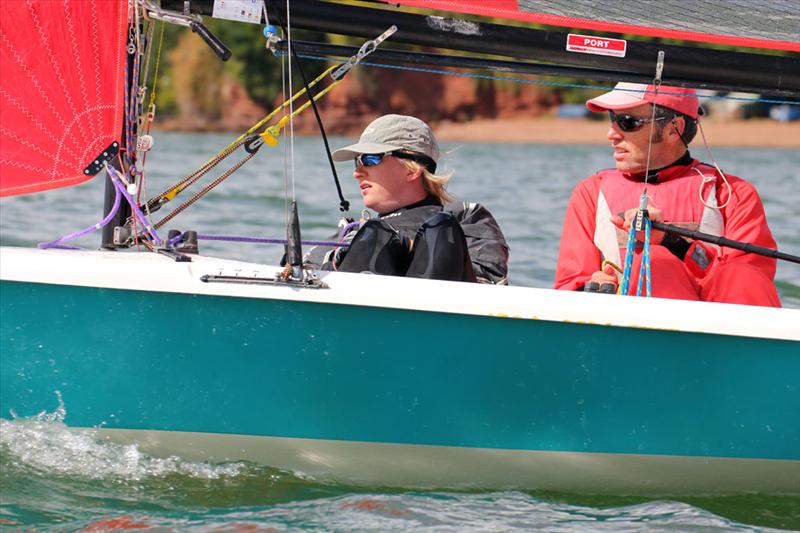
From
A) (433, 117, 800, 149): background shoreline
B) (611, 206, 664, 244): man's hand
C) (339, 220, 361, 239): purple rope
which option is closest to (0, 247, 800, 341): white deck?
(611, 206, 664, 244): man's hand

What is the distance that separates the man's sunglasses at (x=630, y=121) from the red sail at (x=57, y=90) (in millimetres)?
1441

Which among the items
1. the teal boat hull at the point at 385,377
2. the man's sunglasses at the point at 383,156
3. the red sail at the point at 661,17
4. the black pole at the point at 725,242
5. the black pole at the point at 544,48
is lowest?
the teal boat hull at the point at 385,377

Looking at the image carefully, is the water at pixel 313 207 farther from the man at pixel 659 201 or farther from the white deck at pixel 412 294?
A: the white deck at pixel 412 294

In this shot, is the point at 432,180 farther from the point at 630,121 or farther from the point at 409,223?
the point at 630,121

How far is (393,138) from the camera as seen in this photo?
3.40m

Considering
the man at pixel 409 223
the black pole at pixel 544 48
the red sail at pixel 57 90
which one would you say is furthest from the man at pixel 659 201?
the red sail at pixel 57 90

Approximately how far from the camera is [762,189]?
608 inches

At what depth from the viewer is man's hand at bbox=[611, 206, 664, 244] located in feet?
11.1

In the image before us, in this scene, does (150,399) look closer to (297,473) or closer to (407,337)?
(297,473)

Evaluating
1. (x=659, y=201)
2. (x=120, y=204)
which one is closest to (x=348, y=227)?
(x=120, y=204)

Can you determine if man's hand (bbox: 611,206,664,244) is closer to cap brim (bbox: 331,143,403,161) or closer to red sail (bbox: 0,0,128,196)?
Answer: cap brim (bbox: 331,143,403,161)

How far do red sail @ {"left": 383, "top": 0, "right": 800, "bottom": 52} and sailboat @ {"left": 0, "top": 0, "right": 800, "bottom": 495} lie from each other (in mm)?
173

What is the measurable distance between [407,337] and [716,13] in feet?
4.77

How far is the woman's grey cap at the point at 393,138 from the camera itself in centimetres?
337
